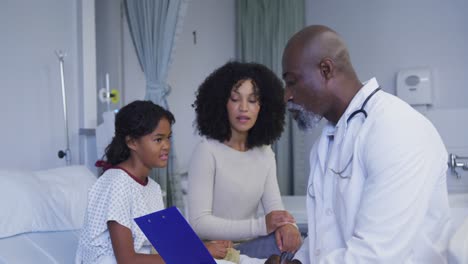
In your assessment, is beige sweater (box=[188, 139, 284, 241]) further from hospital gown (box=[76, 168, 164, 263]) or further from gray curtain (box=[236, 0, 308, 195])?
gray curtain (box=[236, 0, 308, 195])

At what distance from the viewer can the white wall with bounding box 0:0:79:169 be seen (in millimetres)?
2416

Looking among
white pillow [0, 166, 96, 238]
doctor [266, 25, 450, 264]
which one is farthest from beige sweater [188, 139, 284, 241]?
white pillow [0, 166, 96, 238]

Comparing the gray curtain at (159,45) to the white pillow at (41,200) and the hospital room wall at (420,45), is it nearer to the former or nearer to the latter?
the white pillow at (41,200)

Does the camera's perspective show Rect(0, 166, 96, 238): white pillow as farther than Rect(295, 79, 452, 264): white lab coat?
Yes

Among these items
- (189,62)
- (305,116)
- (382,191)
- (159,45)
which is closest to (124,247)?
(305,116)

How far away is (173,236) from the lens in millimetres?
1034

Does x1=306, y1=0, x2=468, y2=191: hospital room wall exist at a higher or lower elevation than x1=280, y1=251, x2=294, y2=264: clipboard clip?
higher

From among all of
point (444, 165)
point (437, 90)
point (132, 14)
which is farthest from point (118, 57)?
point (444, 165)

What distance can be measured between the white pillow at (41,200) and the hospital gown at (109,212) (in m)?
0.44

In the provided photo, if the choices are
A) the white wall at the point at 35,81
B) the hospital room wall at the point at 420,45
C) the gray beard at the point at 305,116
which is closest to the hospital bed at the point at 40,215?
the white wall at the point at 35,81

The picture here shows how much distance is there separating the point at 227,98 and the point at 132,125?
408 millimetres

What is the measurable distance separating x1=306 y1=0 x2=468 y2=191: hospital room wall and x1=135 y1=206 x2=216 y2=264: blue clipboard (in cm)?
266

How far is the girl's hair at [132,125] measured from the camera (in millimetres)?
1629

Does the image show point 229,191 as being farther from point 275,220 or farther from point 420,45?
point 420,45
